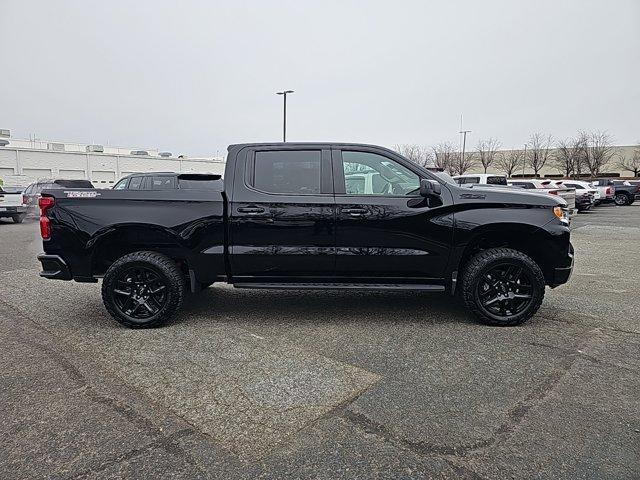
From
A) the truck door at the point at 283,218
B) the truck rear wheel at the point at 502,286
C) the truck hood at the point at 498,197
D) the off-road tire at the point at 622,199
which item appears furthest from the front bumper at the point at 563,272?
the off-road tire at the point at 622,199

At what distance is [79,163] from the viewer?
40.2m

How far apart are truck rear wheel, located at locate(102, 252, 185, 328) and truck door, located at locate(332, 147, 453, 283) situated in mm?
1758

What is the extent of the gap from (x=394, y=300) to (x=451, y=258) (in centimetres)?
124

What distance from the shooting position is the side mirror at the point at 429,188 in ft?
14.0

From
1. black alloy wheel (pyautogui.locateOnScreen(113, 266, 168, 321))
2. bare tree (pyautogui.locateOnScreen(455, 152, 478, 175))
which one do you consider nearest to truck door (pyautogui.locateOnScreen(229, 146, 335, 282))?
black alloy wheel (pyautogui.locateOnScreen(113, 266, 168, 321))

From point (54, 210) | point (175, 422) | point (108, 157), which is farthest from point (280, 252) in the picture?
point (108, 157)

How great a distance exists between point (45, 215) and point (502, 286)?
4.85 meters

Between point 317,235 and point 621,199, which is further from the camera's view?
point 621,199

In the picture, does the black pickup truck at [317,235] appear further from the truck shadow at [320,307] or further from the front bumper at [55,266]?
the truck shadow at [320,307]

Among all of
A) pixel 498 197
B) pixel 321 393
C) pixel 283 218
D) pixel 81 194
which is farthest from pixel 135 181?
pixel 321 393

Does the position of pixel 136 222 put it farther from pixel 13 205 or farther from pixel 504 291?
pixel 13 205

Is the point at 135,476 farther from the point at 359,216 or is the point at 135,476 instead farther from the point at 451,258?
the point at 451,258

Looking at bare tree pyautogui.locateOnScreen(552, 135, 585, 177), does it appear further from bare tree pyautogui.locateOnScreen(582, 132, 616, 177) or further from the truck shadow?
the truck shadow

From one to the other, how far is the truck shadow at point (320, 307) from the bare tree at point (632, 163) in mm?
63446
